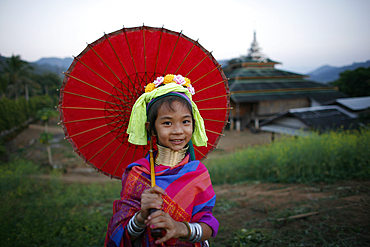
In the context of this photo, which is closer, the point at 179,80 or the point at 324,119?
the point at 179,80

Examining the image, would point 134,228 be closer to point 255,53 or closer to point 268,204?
point 268,204

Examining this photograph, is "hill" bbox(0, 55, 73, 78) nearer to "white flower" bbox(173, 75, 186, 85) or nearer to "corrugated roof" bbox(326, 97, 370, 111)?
"white flower" bbox(173, 75, 186, 85)

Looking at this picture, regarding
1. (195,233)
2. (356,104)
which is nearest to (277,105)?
(356,104)

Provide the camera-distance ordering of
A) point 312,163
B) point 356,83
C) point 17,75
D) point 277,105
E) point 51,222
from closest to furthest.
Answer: point 51,222
point 312,163
point 277,105
point 17,75
point 356,83

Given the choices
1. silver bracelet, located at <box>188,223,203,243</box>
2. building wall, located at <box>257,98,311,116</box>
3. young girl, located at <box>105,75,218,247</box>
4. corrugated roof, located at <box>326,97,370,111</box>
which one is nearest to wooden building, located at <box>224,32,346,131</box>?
building wall, located at <box>257,98,311,116</box>

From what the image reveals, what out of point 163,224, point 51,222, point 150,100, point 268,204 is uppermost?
point 150,100

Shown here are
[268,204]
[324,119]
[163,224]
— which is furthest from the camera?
[324,119]

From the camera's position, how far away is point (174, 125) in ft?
4.55

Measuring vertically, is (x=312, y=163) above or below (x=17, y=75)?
below

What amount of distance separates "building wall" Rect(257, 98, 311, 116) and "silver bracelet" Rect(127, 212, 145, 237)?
62.5ft

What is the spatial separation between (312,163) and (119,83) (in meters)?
5.24

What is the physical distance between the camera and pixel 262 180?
18.8 ft

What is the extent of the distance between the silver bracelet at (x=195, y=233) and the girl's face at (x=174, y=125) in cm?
48

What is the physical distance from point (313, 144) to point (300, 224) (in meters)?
3.57
